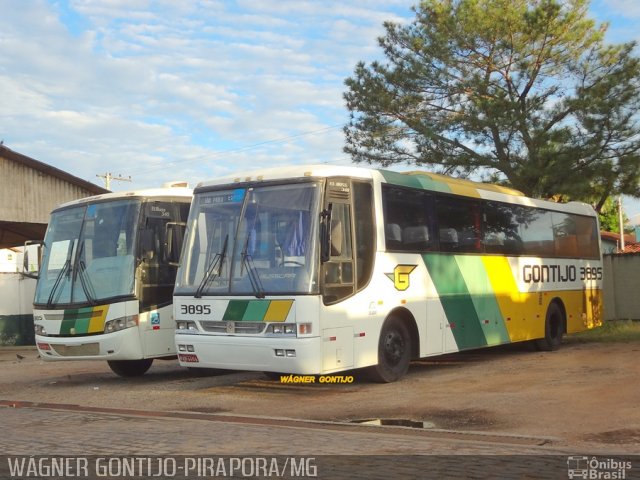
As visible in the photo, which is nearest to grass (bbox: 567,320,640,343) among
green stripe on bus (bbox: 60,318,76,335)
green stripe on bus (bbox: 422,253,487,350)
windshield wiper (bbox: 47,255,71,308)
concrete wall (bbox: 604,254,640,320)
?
concrete wall (bbox: 604,254,640,320)

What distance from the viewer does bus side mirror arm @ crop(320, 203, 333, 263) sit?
10695 millimetres

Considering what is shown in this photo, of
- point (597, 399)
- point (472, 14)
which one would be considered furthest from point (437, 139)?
point (597, 399)

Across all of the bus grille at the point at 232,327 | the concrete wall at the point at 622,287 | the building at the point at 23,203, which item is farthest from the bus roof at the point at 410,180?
the building at the point at 23,203

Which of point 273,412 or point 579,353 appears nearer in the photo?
point 273,412

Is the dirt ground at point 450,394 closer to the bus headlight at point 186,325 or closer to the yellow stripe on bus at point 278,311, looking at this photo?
the bus headlight at point 186,325

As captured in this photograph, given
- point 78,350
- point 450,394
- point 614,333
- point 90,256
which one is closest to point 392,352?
point 450,394

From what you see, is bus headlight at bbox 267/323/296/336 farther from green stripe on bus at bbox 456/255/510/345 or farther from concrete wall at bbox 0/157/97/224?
concrete wall at bbox 0/157/97/224

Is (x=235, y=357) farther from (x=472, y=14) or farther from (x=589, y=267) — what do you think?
(x=472, y=14)

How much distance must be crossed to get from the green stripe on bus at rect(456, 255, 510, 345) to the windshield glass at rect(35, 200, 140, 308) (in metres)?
5.52

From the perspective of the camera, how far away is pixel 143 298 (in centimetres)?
1293

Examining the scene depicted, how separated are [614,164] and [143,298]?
40.1 ft

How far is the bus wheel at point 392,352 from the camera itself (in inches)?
470

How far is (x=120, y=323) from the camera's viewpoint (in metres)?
12.7

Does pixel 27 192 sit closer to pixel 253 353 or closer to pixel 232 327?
pixel 232 327
